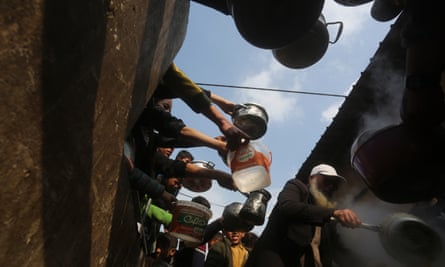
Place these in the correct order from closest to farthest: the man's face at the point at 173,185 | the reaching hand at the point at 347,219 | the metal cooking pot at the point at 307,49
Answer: the reaching hand at the point at 347,219
the metal cooking pot at the point at 307,49
the man's face at the point at 173,185

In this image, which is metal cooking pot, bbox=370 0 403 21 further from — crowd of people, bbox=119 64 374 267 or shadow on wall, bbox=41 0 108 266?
shadow on wall, bbox=41 0 108 266

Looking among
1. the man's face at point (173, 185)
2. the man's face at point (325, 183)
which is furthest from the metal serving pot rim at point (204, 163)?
the man's face at point (325, 183)

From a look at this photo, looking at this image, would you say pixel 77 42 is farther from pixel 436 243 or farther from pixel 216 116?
pixel 436 243

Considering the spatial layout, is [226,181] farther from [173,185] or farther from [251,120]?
[173,185]

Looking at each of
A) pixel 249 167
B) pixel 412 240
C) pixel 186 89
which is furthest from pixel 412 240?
pixel 186 89

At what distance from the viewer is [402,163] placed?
5.25 ft

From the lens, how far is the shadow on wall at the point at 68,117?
35.8 inches

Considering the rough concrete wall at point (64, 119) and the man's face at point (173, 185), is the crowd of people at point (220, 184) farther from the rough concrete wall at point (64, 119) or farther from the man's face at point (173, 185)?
the rough concrete wall at point (64, 119)

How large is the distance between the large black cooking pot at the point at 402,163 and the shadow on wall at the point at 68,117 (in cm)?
144

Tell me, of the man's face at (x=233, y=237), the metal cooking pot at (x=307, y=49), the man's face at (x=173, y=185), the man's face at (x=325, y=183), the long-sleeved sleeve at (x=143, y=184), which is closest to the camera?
the long-sleeved sleeve at (x=143, y=184)

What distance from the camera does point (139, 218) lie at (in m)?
2.61

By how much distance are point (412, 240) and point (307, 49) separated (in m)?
1.86

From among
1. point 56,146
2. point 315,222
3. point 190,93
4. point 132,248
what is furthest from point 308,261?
point 56,146

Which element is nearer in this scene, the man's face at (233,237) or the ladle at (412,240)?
the ladle at (412,240)
